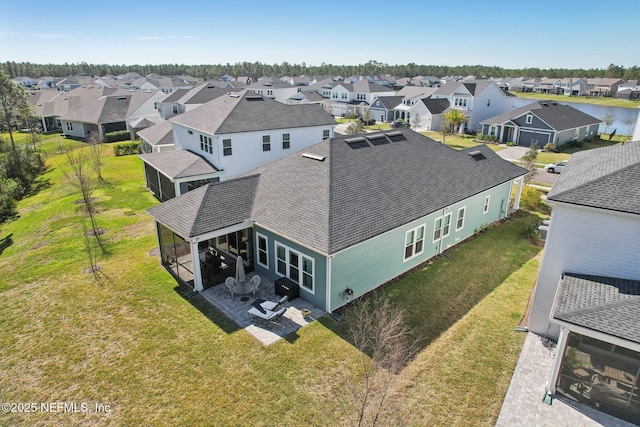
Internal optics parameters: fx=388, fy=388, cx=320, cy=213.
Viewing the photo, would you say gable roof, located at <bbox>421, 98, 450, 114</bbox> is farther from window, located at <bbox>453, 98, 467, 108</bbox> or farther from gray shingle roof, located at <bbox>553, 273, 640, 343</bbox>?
gray shingle roof, located at <bbox>553, 273, 640, 343</bbox>

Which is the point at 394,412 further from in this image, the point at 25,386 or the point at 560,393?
the point at 25,386

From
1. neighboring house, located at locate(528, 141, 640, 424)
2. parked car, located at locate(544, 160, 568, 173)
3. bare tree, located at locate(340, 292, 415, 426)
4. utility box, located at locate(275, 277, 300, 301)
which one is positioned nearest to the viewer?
neighboring house, located at locate(528, 141, 640, 424)

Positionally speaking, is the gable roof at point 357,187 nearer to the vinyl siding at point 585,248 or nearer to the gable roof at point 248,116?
the vinyl siding at point 585,248

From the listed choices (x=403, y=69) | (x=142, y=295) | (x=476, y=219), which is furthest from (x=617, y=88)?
(x=142, y=295)

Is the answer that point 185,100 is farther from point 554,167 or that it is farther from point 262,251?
point 554,167

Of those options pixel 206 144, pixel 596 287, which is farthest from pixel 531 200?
pixel 206 144

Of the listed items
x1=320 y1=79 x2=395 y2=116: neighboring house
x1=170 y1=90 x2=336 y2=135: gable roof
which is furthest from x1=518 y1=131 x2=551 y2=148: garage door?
x1=320 y1=79 x2=395 y2=116: neighboring house

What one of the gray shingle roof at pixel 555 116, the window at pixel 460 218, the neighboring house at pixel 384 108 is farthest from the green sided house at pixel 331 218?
the neighboring house at pixel 384 108
